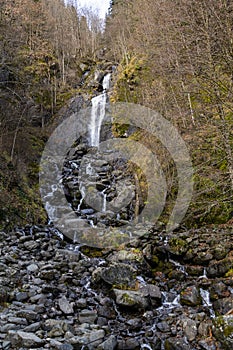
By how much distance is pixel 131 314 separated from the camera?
5.87 metres

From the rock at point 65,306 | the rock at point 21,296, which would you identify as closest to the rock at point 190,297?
the rock at point 65,306

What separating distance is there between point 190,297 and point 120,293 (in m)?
1.47

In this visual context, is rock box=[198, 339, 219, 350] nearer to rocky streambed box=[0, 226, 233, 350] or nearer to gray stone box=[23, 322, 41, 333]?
rocky streambed box=[0, 226, 233, 350]

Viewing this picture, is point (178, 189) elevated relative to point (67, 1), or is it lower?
lower

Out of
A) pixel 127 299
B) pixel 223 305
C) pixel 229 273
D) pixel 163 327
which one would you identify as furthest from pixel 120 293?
pixel 229 273

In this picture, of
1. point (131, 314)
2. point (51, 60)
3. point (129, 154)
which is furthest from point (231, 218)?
point (51, 60)

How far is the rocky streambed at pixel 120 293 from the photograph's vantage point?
485 cm

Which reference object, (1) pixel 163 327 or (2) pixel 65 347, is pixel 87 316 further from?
(1) pixel 163 327

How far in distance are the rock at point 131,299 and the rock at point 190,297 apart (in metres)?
0.80

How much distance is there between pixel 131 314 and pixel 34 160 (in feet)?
38.4

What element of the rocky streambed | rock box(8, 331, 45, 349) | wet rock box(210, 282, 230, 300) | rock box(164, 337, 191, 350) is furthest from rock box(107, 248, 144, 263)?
rock box(8, 331, 45, 349)

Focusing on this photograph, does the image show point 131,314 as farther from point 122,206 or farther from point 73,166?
point 73,166

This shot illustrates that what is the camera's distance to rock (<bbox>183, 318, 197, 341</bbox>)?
5.05m

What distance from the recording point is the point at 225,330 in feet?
14.4
